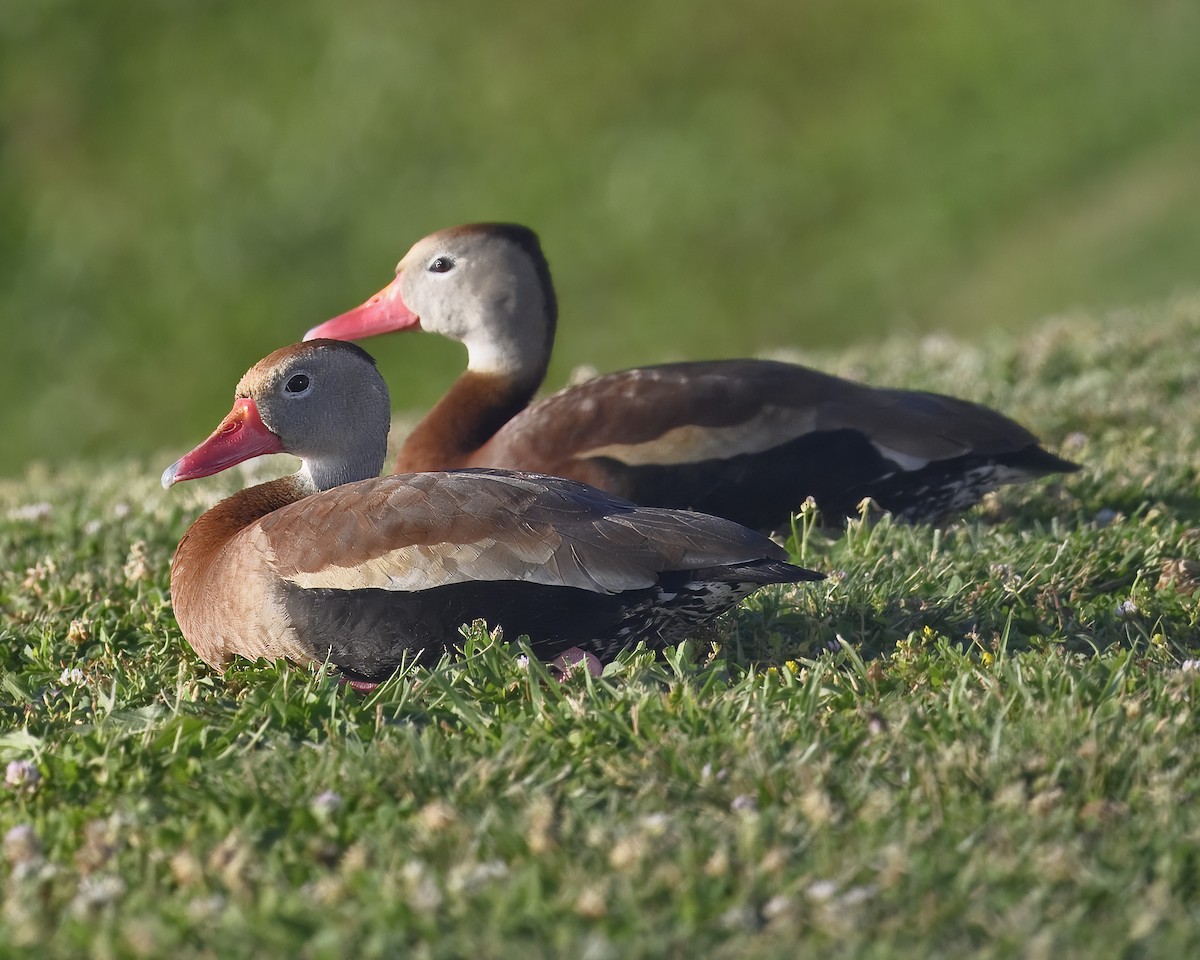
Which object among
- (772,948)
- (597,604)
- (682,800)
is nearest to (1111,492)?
(597,604)

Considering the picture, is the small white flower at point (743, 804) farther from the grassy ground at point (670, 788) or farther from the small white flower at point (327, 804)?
the small white flower at point (327, 804)

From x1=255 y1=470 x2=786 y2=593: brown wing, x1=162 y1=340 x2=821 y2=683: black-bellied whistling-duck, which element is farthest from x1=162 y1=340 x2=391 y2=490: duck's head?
x1=255 y1=470 x2=786 y2=593: brown wing

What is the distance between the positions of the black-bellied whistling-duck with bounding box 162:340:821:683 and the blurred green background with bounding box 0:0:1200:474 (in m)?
10.7

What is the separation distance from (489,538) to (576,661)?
→ 0.42m

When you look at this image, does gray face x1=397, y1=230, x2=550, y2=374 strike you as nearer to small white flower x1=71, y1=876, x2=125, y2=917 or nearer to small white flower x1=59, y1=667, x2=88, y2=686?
small white flower x1=59, y1=667, x2=88, y2=686

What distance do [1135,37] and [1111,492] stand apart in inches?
483

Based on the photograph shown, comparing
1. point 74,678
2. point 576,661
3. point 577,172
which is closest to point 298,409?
point 74,678

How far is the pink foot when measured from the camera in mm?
3803

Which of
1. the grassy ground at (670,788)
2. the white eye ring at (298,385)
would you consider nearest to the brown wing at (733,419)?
the grassy ground at (670,788)

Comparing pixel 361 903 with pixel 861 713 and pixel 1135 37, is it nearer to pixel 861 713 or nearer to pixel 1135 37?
pixel 861 713

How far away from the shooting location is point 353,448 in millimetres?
4855

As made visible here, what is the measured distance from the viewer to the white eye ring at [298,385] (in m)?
4.76

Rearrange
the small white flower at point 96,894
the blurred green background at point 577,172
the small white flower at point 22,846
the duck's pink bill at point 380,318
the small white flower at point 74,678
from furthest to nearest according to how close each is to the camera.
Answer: the blurred green background at point 577,172 → the duck's pink bill at point 380,318 → the small white flower at point 74,678 → the small white flower at point 22,846 → the small white flower at point 96,894

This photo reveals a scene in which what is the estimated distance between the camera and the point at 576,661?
13.4 ft
